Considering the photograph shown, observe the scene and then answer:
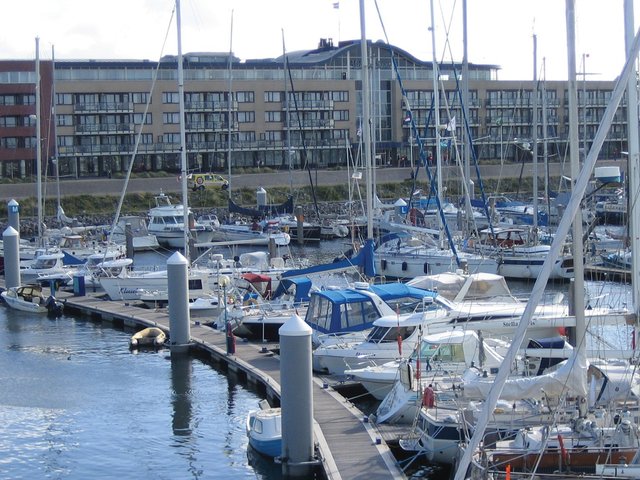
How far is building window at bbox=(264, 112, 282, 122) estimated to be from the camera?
10662 centimetres

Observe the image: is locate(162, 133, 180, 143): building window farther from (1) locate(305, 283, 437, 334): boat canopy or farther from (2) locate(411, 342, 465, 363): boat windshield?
(2) locate(411, 342, 465, 363): boat windshield

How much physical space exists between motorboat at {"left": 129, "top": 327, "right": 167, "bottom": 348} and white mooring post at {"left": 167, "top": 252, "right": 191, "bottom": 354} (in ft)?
4.61

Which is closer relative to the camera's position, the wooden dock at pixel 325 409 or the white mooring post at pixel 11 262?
the wooden dock at pixel 325 409

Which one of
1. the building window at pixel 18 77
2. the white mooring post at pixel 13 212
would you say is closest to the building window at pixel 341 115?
the building window at pixel 18 77

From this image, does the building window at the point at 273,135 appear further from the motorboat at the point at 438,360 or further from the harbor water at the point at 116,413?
the motorboat at the point at 438,360

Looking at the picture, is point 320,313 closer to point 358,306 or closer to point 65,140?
point 358,306

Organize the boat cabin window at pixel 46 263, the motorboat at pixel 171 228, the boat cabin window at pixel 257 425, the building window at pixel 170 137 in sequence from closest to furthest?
the boat cabin window at pixel 257 425, the boat cabin window at pixel 46 263, the motorboat at pixel 171 228, the building window at pixel 170 137

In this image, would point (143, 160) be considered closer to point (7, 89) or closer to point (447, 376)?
point (7, 89)

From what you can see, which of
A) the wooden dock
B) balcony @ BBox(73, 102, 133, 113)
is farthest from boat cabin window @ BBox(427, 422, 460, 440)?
balcony @ BBox(73, 102, 133, 113)

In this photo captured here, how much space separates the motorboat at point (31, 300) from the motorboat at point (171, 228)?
2635 centimetres

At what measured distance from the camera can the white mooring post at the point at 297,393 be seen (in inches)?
930

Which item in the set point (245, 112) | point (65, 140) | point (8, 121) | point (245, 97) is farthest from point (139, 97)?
point (8, 121)

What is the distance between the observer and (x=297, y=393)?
23.6 metres

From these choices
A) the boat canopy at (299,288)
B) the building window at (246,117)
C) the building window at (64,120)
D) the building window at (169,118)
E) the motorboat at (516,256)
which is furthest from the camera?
the building window at (246,117)
